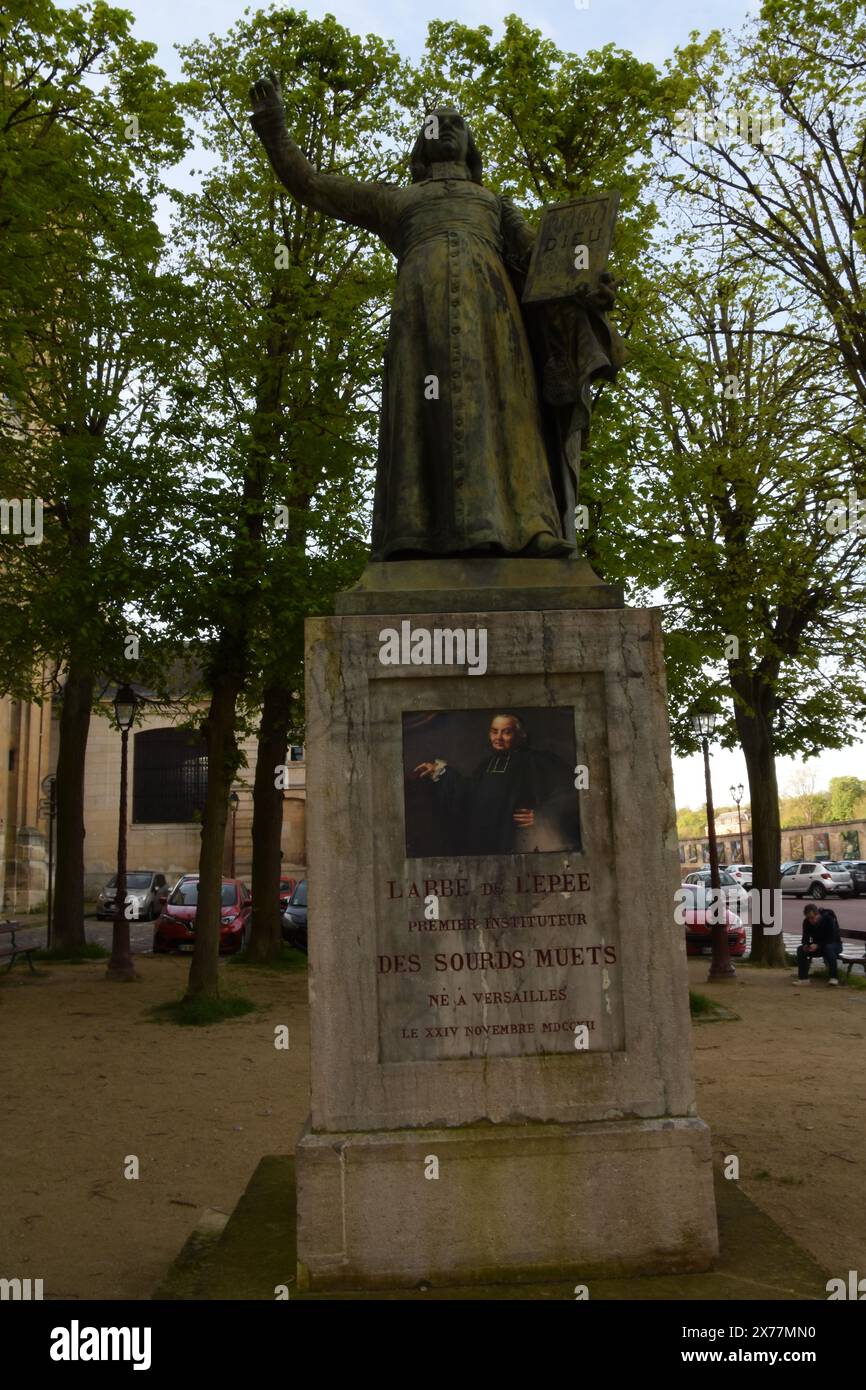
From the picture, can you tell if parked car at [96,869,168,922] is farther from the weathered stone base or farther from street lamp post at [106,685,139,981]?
the weathered stone base

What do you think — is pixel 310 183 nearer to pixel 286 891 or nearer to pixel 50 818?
pixel 286 891

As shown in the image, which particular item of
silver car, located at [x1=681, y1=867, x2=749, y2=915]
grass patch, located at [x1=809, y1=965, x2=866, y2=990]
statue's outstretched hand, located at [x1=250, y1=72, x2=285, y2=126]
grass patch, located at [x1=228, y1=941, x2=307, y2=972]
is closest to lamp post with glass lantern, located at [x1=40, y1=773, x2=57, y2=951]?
grass patch, located at [x1=228, y1=941, x2=307, y2=972]

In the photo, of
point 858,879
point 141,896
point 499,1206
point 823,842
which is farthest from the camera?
point 823,842

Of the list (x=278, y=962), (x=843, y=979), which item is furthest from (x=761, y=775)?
(x=278, y=962)

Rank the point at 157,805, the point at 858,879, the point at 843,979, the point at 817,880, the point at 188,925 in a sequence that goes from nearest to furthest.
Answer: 1. the point at 843,979
2. the point at 188,925
3. the point at 157,805
4. the point at 858,879
5. the point at 817,880

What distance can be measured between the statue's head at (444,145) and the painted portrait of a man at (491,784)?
9.15 ft

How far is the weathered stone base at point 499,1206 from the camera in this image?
4074mm

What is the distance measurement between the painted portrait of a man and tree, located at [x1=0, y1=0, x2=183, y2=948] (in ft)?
31.5

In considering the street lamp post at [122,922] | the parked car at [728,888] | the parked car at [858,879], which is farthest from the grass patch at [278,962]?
the parked car at [858,879]

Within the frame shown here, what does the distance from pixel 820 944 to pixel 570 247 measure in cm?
1604

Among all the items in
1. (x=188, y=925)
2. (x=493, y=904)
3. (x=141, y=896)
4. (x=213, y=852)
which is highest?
(x=213, y=852)

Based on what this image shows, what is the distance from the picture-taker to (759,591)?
58.6ft

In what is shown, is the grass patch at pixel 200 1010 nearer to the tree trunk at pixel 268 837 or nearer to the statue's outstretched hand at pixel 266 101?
the tree trunk at pixel 268 837

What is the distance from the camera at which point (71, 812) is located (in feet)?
67.6
